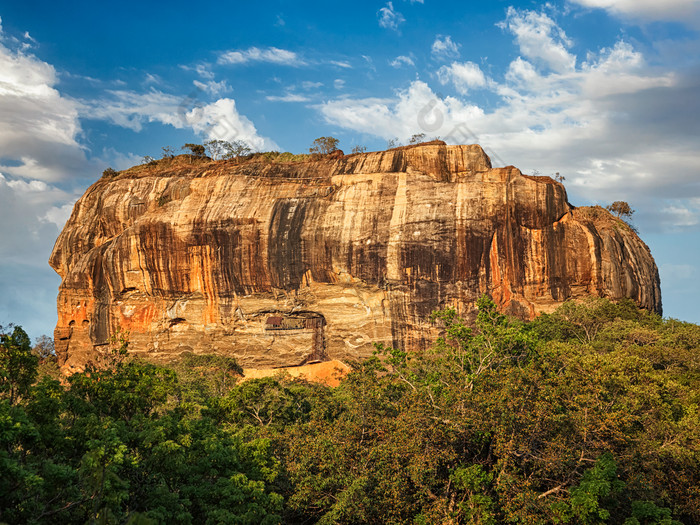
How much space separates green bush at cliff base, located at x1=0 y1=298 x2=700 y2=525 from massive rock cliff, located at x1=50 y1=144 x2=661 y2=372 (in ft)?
50.1

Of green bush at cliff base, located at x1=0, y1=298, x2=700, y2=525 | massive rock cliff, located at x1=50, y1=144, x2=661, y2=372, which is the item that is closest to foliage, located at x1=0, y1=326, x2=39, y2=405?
green bush at cliff base, located at x1=0, y1=298, x2=700, y2=525

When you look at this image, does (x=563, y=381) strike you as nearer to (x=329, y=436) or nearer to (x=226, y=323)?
(x=329, y=436)

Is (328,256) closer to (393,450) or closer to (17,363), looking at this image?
(393,450)

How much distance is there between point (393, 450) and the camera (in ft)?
49.5

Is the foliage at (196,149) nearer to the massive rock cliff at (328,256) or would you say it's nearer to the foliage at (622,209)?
the massive rock cliff at (328,256)

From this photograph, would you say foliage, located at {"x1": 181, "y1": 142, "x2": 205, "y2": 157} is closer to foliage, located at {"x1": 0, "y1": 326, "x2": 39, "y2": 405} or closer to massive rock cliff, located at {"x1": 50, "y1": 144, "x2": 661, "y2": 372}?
massive rock cliff, located at {"x1": 50, "y1": 144, "x2": 661, "y2": 372}

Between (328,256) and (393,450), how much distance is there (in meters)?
22.5

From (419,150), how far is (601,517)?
28.2m

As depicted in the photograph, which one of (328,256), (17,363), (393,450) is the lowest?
(393,450)

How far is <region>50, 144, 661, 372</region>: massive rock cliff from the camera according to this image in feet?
113

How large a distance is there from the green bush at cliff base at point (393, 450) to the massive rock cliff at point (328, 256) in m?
15.3

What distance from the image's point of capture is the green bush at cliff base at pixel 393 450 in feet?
37.7

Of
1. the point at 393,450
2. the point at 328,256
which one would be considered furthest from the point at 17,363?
the point at 328,256

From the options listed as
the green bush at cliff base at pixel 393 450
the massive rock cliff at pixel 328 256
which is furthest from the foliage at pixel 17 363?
the massive rock cliff at pixel 328 256
